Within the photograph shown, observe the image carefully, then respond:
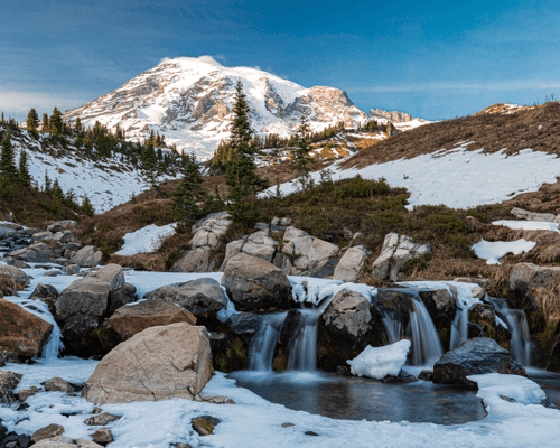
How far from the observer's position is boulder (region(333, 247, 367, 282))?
56.7 feet

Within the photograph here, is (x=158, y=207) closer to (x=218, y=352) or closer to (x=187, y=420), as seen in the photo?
(x=218, y=352)

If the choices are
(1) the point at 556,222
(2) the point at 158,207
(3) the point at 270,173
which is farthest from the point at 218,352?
(3) the point at 270,173

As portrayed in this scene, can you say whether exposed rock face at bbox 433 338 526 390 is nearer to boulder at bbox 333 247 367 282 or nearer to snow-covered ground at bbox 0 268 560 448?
snow-covered ground at bbox 0 268 560 448

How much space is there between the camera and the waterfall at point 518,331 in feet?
35.9

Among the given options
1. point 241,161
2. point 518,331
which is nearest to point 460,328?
point 518,331

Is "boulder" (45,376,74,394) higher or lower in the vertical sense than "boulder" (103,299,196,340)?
lower

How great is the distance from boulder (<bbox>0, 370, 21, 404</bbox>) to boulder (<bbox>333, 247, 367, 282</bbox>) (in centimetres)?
1339

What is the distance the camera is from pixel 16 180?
45719 millimetres

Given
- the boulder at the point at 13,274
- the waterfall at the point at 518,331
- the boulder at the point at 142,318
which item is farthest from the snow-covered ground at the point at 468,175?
the boulder at the point at 13,274

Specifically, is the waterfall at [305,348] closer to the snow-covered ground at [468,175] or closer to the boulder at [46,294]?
the boulder at [46,294]

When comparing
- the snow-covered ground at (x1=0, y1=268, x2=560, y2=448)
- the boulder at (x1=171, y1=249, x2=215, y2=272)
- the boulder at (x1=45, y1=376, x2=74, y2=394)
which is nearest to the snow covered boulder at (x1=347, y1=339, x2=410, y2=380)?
the snow-covered ground at (x1=0, y1=268, x2=560, y2=448)

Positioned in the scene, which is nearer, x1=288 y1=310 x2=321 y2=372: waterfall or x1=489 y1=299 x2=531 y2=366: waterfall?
x1=288 y1=310 x2=321 y2=372: waterfall

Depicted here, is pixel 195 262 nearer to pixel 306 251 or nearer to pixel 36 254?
pixel 306 251

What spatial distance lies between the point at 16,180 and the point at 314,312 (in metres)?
51.3
